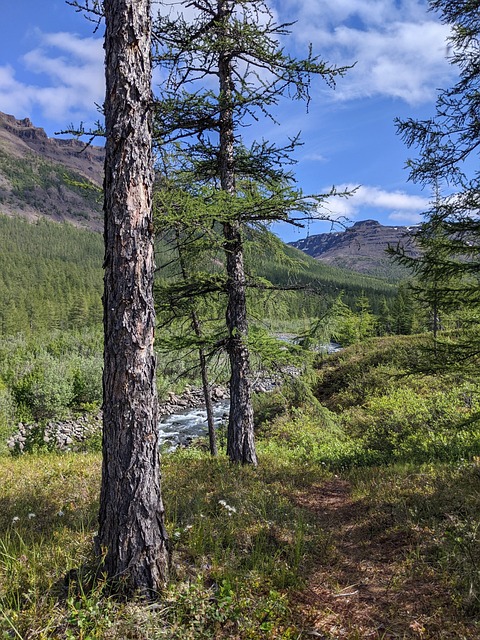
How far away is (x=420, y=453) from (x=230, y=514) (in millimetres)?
6488

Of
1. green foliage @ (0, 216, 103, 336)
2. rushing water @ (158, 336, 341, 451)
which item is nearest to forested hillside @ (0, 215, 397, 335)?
green foliage @ (0, 216, 103, 336)

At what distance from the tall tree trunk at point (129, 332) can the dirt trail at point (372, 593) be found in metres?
1.51

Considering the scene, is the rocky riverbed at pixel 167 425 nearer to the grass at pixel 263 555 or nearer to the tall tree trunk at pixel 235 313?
the tall tree trunk at pixel 235 313

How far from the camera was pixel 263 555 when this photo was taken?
3936mm

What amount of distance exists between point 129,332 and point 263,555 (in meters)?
2.80

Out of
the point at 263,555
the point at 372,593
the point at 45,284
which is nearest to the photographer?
the point at 372,593

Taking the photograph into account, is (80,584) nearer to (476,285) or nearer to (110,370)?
(110,370)

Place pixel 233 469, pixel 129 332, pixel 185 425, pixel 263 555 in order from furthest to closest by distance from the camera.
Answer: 1. pixel 185 425
2. pixel 233 469
3. pixel 263 555
4. pixel 129 332

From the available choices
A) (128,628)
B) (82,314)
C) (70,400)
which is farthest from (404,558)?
(82,314)

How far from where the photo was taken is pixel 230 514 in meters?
4.85

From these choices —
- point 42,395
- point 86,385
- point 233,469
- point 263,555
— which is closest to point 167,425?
point 42,395

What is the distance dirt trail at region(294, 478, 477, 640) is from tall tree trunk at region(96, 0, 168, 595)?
1.51m

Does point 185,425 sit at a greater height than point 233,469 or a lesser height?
lesser

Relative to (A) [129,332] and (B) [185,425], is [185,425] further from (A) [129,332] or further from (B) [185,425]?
(A) [129,332]
